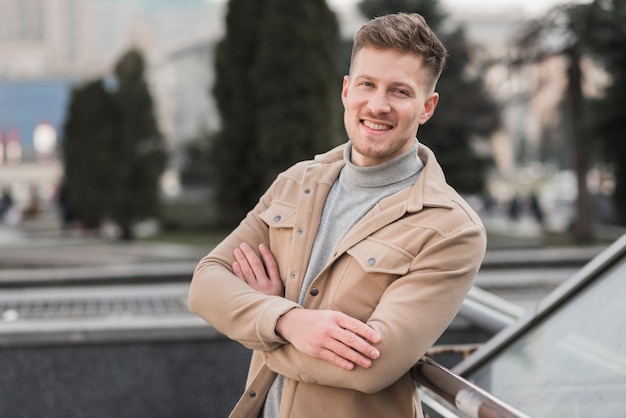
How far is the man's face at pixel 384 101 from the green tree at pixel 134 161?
62.5ft

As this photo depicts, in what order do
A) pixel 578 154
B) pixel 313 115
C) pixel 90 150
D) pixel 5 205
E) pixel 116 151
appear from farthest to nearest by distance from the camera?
pixel 5 205 < pixel 90 150 < pixel 116 151 < pixel 578 154 < pixel 313 115

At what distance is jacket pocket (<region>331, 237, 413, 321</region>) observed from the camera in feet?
6.88

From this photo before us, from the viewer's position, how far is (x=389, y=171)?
224 cm

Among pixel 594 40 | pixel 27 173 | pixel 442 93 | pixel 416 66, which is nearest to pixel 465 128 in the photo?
pixel 442 93

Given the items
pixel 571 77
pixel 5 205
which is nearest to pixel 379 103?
pixel 571 77

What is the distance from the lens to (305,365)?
2094 millimetres

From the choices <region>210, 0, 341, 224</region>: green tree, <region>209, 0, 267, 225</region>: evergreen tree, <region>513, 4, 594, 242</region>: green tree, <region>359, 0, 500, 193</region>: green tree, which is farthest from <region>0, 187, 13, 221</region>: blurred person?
<region>513, 4, 594, 242</region>: green tree

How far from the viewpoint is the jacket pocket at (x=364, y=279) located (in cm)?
210

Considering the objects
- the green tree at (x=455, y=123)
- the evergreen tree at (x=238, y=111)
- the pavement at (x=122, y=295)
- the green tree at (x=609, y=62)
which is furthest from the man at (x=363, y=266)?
the green tree at (x=455, y=123)

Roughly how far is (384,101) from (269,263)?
1.83 ft

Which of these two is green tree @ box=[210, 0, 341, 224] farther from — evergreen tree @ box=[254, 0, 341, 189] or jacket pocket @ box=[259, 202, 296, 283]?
jacket pocket @ box=[259, 202, 296, 283]

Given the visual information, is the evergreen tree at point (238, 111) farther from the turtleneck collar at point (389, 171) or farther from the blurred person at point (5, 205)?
the blurred person at point (5, 205)

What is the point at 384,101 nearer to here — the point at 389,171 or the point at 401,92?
the point at 401,92

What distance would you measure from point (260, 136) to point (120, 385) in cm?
1211
